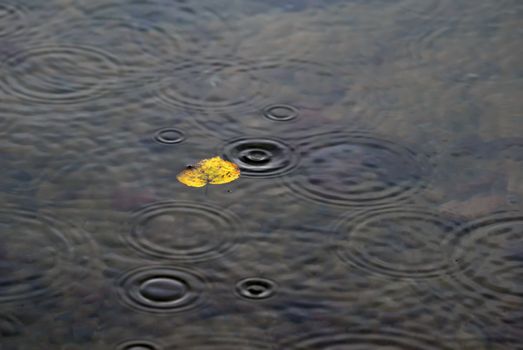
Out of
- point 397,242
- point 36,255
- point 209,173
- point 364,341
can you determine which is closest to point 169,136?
point 209,173

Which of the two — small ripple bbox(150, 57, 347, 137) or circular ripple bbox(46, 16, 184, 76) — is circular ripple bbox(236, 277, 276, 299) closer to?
small ripple bbox(150, 57, 347, 137)

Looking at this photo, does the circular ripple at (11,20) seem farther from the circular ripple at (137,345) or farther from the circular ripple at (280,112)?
the circular ripple at (137,345)

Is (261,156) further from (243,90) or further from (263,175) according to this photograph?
(243,90)

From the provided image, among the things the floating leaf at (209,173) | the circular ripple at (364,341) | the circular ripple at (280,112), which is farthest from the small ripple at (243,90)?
the circular ripple at (364,341)

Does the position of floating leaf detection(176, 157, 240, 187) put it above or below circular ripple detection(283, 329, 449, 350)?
above

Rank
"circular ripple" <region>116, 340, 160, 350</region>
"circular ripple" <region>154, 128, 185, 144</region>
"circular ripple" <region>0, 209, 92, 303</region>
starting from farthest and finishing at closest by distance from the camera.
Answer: "circular ripple" <region>154, 128, 185, 144</region>, "circular ripple" <region>0, 209, 92, 303</region>, "circular ripple" <region>116, 340, 160, 350</region>

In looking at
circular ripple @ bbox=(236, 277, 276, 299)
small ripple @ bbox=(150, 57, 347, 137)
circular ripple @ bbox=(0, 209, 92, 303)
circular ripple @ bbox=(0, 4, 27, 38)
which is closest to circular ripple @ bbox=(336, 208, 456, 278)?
circular ripple @ bbox=(236, 277, 276, 299)

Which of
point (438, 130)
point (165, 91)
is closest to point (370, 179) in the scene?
point (438, 130)
